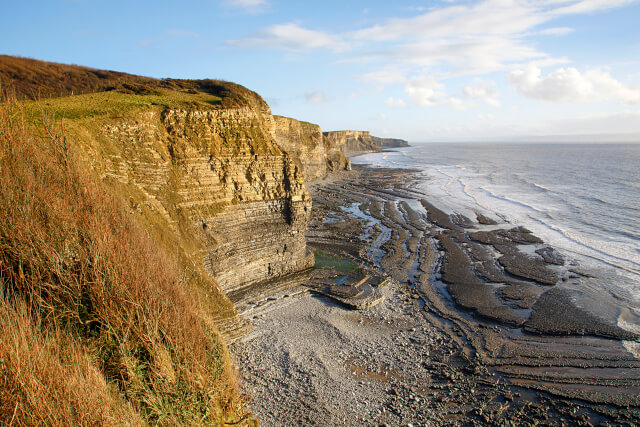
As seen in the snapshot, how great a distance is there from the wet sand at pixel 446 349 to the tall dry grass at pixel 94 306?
5973mm

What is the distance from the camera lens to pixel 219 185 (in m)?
24.1

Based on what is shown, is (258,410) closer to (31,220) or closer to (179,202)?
(31,220)

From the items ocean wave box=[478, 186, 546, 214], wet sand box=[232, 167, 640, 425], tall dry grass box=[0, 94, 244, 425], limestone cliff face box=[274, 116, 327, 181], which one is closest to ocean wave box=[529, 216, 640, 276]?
wet sand box=[232, 167, 640, 425]

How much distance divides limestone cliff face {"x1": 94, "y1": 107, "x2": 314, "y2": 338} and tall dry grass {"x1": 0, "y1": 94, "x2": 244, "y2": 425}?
24.7ft

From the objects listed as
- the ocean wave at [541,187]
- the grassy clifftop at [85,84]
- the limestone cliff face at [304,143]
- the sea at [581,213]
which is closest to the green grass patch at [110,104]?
the grassy clifftop at [85,84]

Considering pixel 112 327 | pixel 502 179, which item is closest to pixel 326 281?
pixel 112 327

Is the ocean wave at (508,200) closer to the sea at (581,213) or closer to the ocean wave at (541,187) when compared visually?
the sea at (581,213)

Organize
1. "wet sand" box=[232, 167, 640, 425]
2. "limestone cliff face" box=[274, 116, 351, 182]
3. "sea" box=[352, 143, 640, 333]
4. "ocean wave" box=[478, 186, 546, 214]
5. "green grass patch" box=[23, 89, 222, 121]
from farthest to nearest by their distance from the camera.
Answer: "limestone cliff face" box=[274, 116, 351, 182], "ocean wave" box=[478, 186, 546, 214], "sea" box=[352, 143, 640, 333], "green grass patch" box=[23, 89, 222, 121], "wet sand" box=[232, 167, 640, 425]

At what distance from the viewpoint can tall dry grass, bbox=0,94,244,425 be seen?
8008 mm

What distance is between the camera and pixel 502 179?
84125 mm

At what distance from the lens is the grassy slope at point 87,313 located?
7082 millimetres

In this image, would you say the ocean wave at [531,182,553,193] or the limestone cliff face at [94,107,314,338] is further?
the ocean wave at [531,182,553,193]

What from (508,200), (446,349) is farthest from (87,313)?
(508,200)

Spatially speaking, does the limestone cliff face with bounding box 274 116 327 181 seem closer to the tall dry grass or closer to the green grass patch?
the green grass patch
